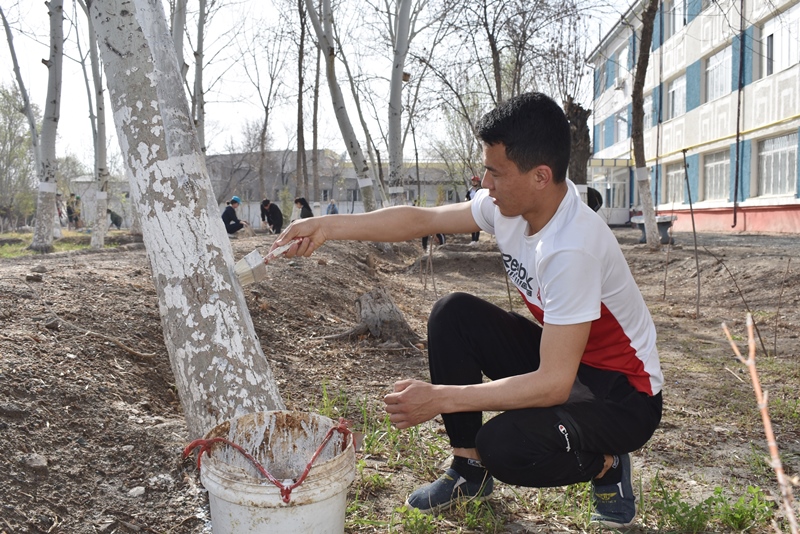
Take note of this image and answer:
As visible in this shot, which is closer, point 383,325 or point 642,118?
point 383,325

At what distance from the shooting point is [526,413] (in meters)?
2.03

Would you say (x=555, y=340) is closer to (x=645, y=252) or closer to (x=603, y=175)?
(x=645, y=252)

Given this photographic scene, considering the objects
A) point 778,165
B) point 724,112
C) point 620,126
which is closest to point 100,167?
point 778,165

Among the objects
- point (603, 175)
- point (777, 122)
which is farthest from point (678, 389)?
point (603, 175)

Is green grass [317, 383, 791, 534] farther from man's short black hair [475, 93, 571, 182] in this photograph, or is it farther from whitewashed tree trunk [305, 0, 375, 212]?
whitewashed tree trunk [305, 0, 375, 212]

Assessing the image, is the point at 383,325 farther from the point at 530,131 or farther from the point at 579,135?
the point at 579,135

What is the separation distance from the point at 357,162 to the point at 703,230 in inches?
492

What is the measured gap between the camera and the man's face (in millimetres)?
2039

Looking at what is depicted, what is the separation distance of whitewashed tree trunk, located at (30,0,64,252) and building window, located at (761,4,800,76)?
50.2ft

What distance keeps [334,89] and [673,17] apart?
16613 millimetres

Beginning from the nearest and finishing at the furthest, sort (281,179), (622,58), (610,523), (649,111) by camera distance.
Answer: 1. (610,523)
2. (649,111)
3. (622,58)
4. (281,179)

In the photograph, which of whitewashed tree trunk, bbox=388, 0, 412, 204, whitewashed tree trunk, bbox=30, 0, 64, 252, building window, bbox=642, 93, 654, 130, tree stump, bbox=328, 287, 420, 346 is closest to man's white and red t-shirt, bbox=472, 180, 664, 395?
tree stump, bbox=328, 287, 420, 346

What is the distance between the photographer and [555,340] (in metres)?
1.88

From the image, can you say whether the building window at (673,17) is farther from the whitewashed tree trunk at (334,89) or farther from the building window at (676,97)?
the whitewashed tree trunk at (334,89)
